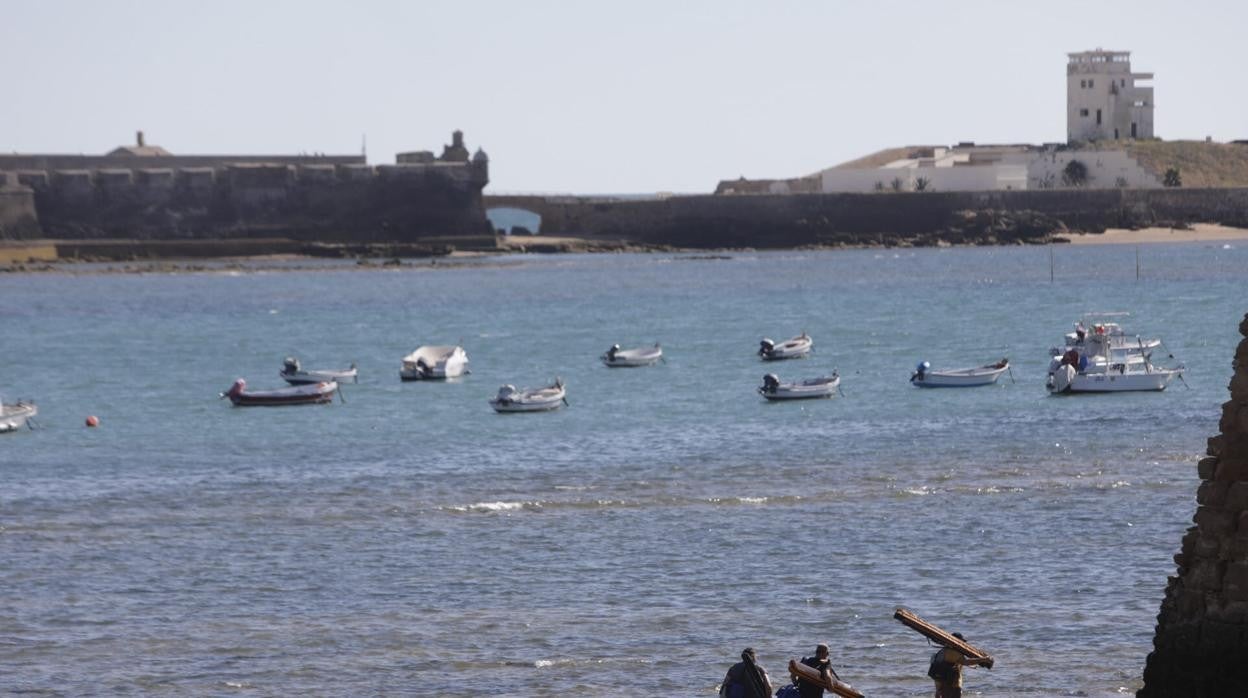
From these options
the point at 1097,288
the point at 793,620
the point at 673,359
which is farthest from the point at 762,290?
the point at 793,620

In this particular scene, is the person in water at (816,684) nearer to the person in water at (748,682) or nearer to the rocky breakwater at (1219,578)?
the person in water at (748,682)

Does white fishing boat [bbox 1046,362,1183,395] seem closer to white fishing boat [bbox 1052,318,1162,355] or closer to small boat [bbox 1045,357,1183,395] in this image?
small boat [bbox 1045,357,1183,395]

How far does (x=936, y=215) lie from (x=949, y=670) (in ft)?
328

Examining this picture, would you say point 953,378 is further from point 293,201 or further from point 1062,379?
point 293,201

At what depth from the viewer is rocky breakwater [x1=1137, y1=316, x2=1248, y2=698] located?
1200 cm

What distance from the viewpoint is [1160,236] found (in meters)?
110

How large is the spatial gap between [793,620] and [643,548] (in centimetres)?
402

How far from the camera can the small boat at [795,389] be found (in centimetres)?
3925

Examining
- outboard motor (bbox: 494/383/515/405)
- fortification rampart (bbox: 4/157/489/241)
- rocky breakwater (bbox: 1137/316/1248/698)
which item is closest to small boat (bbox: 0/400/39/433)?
outboard motor (bbox: 494/383/515/405)

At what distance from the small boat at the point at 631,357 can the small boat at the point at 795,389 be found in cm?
923

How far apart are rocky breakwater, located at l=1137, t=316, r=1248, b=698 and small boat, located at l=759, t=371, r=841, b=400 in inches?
1048

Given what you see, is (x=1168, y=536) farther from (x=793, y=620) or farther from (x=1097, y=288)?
(x=1097, y=288)

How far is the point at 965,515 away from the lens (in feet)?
79.7

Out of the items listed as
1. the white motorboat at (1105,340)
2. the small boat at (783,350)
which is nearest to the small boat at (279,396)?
the small boat at (783,350)
